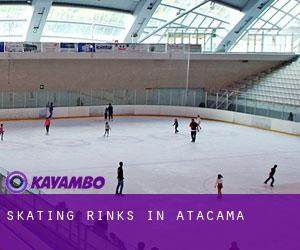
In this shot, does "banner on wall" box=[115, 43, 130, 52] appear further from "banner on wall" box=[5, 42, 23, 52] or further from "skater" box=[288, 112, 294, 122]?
"skater" box=[288, 112, 294, 122]

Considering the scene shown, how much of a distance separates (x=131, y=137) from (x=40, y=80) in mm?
10058

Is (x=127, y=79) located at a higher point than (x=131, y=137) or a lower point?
higher

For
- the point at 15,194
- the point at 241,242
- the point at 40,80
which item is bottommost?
the point at 241,242

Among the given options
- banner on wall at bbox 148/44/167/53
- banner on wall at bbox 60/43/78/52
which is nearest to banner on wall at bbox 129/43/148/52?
banner on wall at bbox 148/44/167/53

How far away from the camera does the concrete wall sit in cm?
3412

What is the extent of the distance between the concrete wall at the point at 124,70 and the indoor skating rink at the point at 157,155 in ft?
11.6

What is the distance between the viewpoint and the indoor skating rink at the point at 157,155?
1877cm

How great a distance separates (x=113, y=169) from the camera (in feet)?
66.9

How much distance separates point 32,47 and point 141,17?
34.9 ft

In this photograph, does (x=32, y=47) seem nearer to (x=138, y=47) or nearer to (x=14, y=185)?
(x=138, y=47)

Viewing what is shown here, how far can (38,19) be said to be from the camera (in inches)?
1464

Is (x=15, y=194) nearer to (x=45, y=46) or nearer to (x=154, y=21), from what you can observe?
(x=45, y=46)

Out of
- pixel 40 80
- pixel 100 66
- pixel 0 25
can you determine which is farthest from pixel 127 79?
pixel 0 25

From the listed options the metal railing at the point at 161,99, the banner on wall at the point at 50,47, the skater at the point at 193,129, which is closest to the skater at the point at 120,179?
the skater at the point at 193,129
